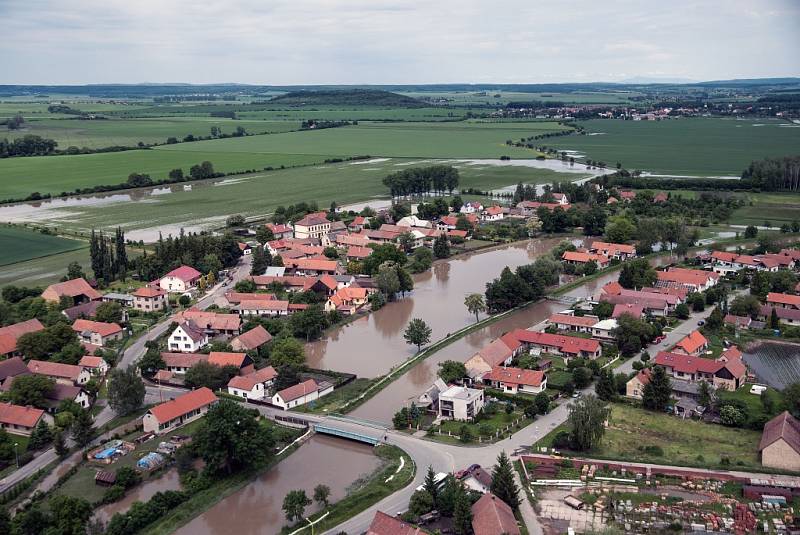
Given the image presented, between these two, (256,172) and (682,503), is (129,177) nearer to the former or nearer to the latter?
(256,172)

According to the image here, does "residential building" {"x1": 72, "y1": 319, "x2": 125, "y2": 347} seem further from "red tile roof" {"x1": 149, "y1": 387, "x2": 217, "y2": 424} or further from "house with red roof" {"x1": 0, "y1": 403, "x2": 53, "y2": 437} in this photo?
"red tile roof" {"x1": 149, "y1": 387, "x2": 217, "y2": 424}

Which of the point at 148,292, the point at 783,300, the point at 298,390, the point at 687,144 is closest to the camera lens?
the point at 298,390

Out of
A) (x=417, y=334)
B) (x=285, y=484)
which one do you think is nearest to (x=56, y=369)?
(x=285, y=484)

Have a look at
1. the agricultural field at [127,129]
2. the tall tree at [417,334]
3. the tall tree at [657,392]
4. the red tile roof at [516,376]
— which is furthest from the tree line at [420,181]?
the agricultural field at [127,129]

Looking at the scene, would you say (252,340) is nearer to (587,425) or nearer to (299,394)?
(299,394)

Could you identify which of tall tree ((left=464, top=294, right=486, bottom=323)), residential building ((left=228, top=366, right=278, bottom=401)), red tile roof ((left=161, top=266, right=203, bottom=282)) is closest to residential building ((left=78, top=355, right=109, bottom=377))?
residential building ((left=228, top=366, right=278, bottom=401))
